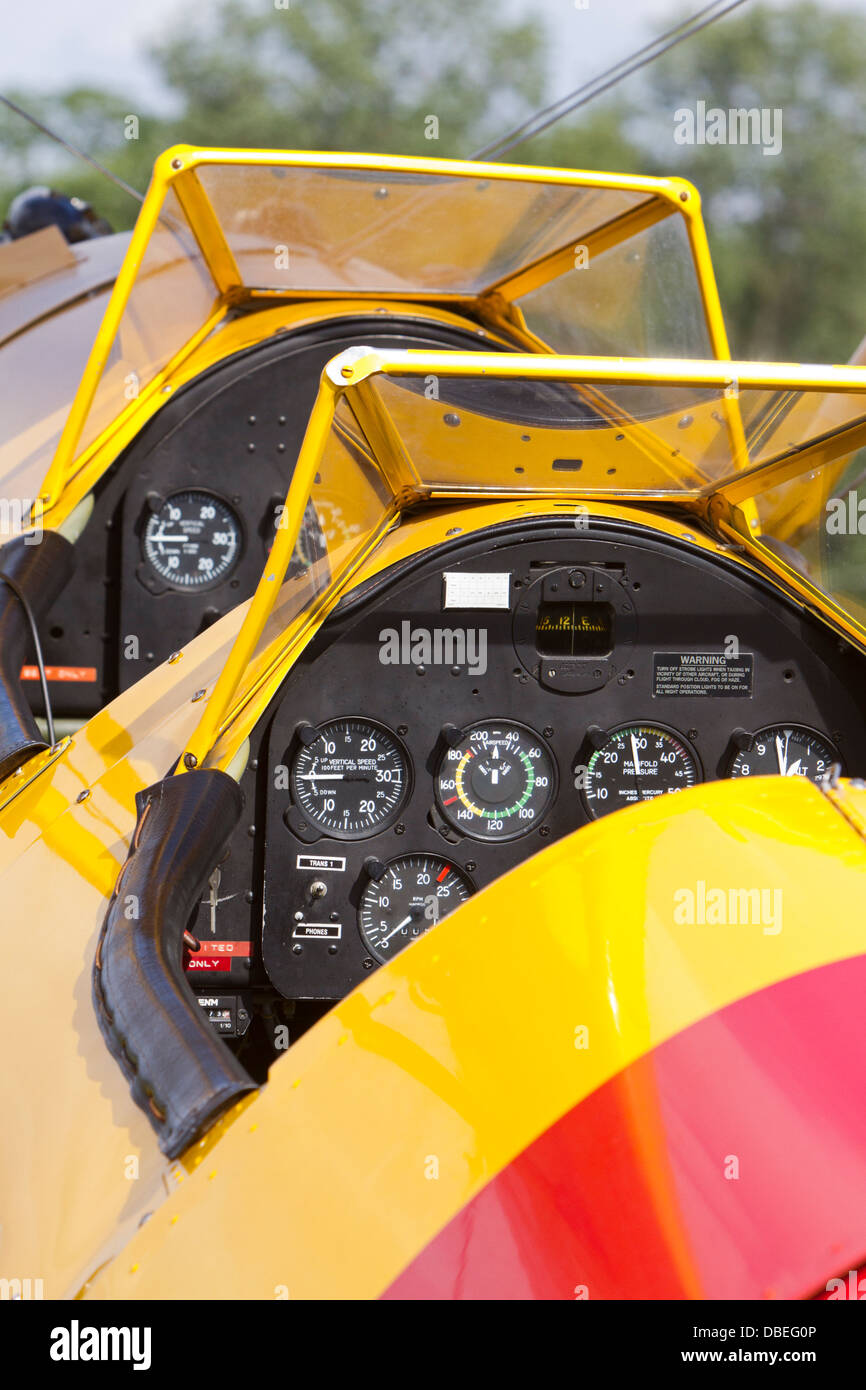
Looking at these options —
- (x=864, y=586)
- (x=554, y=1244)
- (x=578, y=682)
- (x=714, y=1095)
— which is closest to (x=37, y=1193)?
(x=554, y=1244)

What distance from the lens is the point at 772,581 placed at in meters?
2.50

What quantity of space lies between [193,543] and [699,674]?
163 centimetres

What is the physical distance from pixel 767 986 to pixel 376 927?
1353 mm

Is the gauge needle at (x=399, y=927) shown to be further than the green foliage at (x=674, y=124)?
No

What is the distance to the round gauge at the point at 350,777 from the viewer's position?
97.6 inches

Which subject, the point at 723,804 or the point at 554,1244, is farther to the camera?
the point at 723,804

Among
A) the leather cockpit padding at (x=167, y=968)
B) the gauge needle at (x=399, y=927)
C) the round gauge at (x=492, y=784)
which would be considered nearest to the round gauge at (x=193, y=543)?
the round gauge at (x=492, y=784)

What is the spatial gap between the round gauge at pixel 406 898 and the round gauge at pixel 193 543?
54.4 inches

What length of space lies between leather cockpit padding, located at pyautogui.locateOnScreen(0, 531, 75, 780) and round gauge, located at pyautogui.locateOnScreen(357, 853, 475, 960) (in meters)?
0.72

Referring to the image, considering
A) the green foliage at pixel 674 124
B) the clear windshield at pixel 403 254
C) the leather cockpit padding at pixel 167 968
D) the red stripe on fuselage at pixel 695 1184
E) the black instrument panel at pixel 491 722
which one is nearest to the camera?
the red stripe on fuselage at pixel 695 1184

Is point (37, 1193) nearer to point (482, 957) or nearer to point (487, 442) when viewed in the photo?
point (482, 957)

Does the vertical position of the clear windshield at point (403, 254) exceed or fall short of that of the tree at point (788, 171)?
it falls short

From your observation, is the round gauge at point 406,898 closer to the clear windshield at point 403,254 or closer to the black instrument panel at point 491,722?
the black instrument panel at point 491,722

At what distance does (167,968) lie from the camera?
1.69 meters
